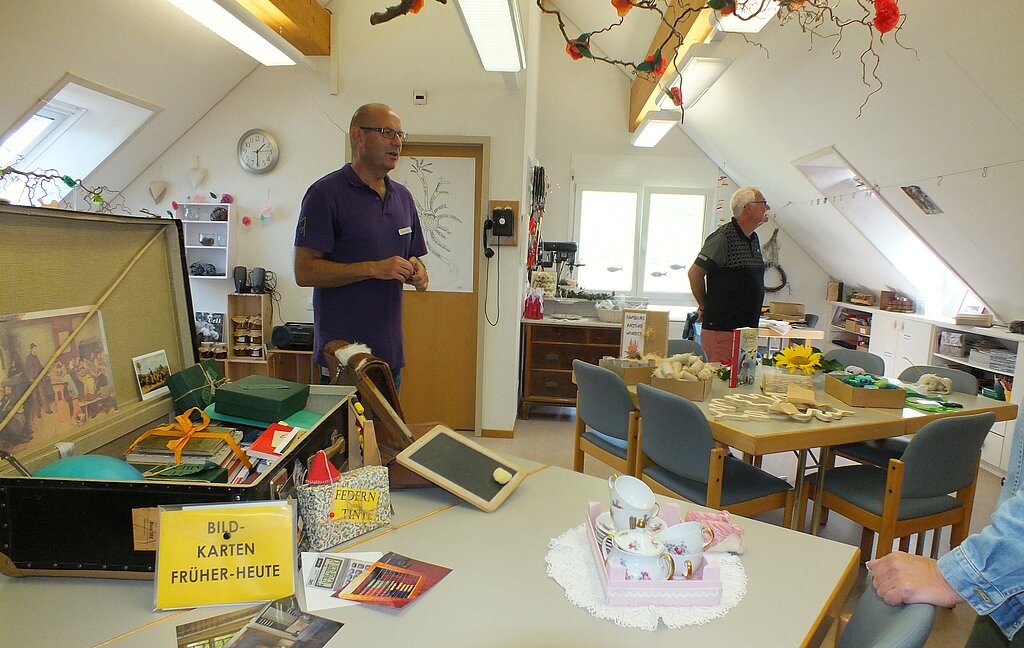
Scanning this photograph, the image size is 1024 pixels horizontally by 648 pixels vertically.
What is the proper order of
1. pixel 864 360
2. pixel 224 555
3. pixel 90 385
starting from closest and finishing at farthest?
pixel 224 555
pixel 90 385
pixel 864 360

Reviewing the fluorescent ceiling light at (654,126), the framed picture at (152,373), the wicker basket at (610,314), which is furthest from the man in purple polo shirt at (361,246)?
the wicker basket at (610,314)

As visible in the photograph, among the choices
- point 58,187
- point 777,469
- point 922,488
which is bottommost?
point 777,469

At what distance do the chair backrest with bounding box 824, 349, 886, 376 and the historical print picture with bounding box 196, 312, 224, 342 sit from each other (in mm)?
4213

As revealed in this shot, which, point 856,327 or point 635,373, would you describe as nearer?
point 635,373

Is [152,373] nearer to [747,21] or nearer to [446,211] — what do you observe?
[747,21]

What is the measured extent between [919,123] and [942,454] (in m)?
2.13

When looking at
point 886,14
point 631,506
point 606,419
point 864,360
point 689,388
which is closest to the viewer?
point 631,506

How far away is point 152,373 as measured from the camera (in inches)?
57.0

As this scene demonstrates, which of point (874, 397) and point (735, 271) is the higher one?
point (735, 271)

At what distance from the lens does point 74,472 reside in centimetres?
99

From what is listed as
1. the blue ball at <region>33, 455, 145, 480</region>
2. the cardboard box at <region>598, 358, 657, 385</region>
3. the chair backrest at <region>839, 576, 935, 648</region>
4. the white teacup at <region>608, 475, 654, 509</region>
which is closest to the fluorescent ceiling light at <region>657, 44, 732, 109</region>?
the cardboard box at <region>598, 358, 657, 385</region>

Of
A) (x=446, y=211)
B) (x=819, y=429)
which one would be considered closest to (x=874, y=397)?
(x=819, y=429)

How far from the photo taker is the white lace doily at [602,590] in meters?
0.92

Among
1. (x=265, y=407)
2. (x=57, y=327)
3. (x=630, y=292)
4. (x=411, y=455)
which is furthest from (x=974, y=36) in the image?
(x=630, y=292)
